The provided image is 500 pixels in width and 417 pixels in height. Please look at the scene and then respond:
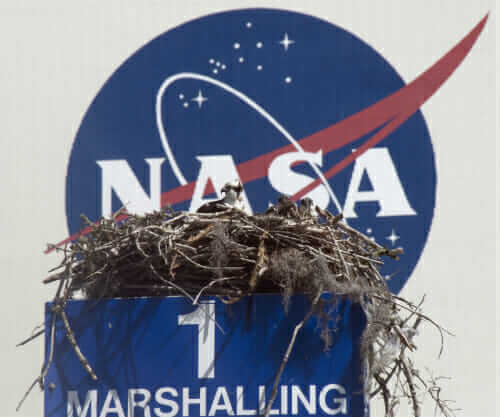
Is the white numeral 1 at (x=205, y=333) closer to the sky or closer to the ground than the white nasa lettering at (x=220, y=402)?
closer to the sky

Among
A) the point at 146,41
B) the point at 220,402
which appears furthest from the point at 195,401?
the point at 146,41

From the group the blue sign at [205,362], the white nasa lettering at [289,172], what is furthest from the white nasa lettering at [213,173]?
the blue sign at [205,362]

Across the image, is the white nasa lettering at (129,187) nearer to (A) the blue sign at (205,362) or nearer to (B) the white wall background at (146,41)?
(B) the white wall background at (146,41)

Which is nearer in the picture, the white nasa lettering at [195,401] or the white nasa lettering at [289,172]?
the white nasa lettering at [195,401]

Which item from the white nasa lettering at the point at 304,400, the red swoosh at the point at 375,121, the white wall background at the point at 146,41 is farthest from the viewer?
the red swoosh at the point at 375,121

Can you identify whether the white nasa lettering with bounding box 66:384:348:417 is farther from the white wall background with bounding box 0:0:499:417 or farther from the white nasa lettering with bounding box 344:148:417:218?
the white nasa lettering with bounding box 344:148:417:218

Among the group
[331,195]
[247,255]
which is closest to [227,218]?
[247,255]

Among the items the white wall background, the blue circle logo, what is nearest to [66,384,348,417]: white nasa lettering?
the white wall background
